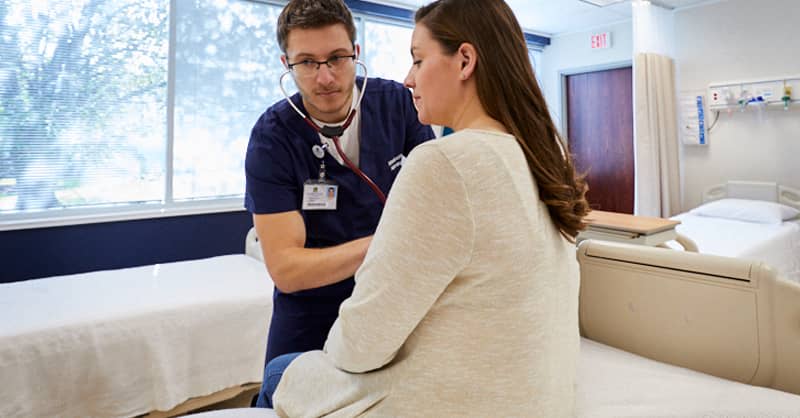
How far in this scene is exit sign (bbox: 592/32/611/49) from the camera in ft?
16.3

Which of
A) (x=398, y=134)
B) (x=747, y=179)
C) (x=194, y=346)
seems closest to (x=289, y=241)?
(x=398, y=134)

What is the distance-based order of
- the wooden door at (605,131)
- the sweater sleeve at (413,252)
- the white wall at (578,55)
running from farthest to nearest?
the wooden door at (605,131)
the white wall at (578,55)
the sweater sleeve at (413,252)

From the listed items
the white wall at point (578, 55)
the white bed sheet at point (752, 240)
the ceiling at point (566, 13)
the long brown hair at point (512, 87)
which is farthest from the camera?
the white wall at point (578, 55)

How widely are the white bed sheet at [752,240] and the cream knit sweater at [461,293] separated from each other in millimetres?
2447

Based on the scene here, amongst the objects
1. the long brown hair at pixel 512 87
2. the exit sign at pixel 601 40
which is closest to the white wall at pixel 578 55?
the exit sign at pixel 601 40

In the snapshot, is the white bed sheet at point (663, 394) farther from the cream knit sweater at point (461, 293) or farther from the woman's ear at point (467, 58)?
the woman's ear at point (467, 58)

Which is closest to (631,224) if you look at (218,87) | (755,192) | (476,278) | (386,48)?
(476,278)

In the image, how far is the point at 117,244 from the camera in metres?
3.18

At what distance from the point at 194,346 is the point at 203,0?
7.88ft

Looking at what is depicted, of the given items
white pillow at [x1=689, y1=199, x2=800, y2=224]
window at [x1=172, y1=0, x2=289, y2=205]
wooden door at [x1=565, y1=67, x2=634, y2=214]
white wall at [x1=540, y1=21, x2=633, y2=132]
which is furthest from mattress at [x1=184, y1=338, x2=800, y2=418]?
wooden door at [x1=565, y1=67, x2=634, y2=214]

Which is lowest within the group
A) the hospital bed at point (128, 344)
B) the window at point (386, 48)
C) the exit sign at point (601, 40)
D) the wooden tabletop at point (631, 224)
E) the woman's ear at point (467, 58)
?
the hospital bed at point (128, 344)

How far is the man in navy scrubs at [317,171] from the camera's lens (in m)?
1.09

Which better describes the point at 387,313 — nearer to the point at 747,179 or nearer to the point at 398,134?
the point at 398,134

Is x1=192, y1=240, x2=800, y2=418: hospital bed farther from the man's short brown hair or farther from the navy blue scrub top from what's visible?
the man's short brown hair
